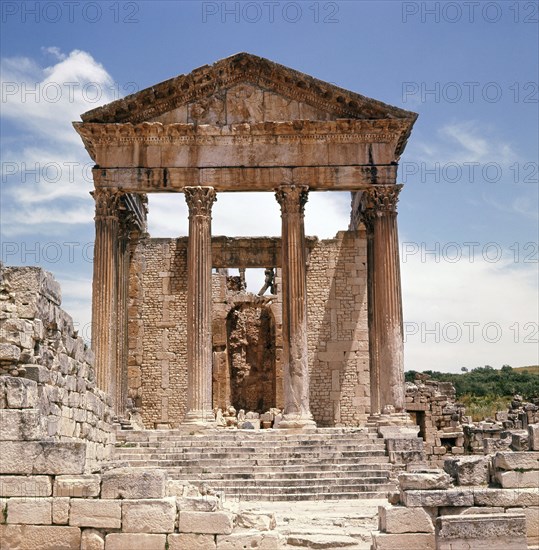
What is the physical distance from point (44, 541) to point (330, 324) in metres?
20.7

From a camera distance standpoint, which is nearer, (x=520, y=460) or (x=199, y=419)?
(x=520, y=460)

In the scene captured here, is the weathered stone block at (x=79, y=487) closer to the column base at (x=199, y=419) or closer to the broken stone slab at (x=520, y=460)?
the broken stone slab at (x=520, y=460)

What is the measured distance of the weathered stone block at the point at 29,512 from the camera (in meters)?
9.22

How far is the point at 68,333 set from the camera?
13.3 m

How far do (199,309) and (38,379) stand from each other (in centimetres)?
1192

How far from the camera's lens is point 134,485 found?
9.26 metres

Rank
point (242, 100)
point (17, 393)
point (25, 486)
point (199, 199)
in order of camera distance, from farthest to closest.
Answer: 1. point (242, 100)
2. point (199, 199)
3. point (17, 393)
4. point (25, 486)

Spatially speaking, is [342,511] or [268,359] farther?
[268,359]

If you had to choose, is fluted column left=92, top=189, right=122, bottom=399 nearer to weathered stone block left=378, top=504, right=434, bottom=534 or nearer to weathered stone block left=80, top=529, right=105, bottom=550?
weathered stone block left=80, top=529, right=105, bottom=550

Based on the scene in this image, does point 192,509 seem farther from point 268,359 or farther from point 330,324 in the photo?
point 268,359

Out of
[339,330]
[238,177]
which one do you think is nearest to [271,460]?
[238,177]

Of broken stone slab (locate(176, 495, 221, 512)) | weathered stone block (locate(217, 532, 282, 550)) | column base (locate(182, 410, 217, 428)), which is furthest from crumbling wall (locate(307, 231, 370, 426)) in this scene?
broken stone slab (locate(176, 495, 221, 512))

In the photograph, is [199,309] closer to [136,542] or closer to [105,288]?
[105,288]

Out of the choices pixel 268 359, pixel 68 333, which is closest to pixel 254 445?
pixel 68 333
